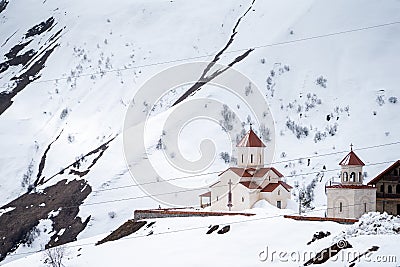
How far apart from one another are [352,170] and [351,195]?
1779 millimetres

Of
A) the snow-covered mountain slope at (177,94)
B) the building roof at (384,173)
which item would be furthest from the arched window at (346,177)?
the snow-covered mountain slope at (177,94)

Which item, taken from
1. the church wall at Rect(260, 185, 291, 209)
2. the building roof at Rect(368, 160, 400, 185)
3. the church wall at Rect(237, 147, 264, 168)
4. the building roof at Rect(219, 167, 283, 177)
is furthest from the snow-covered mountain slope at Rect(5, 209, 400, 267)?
the church wall at Rect(237, 147, 264, 168)

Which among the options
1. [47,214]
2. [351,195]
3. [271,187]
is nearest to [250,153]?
[271,187]

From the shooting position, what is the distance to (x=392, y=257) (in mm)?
30875

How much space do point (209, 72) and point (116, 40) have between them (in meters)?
33.1

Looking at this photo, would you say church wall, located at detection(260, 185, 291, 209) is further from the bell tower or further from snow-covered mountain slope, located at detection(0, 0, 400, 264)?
snow-covered mountain slope, located at detection(0, 0, 400, 264)

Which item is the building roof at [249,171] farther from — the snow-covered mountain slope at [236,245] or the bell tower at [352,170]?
the bell tower at [352,170]

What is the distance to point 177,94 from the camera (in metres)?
104

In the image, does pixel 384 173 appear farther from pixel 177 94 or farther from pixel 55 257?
pixel 177 94

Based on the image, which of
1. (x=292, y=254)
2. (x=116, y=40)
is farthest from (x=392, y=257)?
(x=116, y=40)

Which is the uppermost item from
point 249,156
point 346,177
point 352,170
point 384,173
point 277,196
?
point 249,156

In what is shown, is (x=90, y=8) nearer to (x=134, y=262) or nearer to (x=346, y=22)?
(x=346, y=22)

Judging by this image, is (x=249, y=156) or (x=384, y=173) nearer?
(x=384, y=173)

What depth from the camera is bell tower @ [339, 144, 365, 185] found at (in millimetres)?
47781
